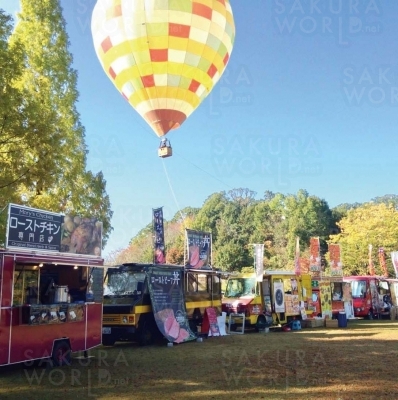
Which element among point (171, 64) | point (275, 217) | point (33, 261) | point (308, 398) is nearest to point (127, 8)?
point (171, 64)

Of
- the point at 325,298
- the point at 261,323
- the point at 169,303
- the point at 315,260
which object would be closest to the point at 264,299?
the point at 261,323

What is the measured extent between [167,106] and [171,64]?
1535mm

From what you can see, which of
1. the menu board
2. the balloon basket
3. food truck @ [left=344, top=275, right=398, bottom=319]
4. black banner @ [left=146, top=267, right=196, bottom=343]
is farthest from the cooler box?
the balloon basket

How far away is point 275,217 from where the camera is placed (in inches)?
2429

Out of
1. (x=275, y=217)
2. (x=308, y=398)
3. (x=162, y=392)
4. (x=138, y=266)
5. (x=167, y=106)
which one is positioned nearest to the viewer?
(x=308, y=398)

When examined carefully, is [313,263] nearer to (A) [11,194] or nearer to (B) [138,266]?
(B) [138,266]

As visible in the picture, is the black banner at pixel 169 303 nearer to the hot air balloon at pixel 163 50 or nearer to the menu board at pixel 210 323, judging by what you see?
the menu board at pixel 210 323

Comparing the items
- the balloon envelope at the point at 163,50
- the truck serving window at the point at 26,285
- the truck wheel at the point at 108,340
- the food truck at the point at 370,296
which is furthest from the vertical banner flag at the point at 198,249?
the food truck at the point at 370,296

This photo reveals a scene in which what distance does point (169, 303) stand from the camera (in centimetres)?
1474

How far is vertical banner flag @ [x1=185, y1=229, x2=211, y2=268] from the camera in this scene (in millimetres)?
16469

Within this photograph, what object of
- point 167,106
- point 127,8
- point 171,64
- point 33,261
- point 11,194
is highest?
point 127,8

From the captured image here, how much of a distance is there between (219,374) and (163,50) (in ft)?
35.2

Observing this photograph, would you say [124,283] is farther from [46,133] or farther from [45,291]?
[46,133]

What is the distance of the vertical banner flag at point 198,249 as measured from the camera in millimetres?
16469
